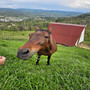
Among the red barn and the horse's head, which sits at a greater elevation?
the horse's head

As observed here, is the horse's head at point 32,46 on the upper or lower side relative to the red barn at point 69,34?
upper

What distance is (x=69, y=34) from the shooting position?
73.6 feet

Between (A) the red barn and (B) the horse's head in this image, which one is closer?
(B) the horse's head

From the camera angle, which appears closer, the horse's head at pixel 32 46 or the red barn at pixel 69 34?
the horse's head at pixel 32 46

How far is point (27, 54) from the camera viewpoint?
196cm

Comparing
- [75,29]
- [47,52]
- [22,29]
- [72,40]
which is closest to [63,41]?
[72,40]

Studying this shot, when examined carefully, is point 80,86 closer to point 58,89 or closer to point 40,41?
point 58,89

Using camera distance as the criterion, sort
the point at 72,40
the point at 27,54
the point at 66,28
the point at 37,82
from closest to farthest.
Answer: the point at 27,54, the point at 37,82, the point at 72,40, the point at 66,28

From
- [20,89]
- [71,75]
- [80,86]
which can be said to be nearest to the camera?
[20,89]

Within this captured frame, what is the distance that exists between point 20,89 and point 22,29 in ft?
212

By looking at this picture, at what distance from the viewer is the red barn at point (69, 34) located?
2147cm

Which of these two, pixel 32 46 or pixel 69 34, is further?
pixel 69 34

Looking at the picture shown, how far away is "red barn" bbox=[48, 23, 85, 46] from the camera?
2147cm

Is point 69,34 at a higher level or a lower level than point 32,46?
lower
